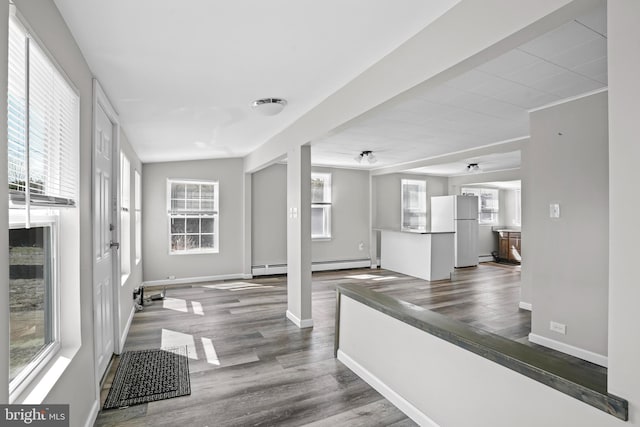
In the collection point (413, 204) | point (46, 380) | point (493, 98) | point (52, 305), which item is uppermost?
point (493, 98)

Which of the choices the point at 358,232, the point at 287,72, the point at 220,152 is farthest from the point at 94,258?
the point at 358,232

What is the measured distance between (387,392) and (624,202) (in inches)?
77.5

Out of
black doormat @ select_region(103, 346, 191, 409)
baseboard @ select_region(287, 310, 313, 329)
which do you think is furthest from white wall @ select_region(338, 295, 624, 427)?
black doormat @ select_region(103, 346, 191, 409)

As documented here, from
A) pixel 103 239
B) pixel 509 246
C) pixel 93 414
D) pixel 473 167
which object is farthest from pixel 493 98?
pixel 509 246

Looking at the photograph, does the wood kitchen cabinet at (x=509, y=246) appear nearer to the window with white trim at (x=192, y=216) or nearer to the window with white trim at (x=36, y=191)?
the window with white trim at (x=192, y=216)

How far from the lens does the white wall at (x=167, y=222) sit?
20.0 ft

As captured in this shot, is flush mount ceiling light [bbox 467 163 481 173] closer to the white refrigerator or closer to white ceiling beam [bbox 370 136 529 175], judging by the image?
the white refrigerator

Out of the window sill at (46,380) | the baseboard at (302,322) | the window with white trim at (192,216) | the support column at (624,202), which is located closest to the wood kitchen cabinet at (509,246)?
the baseboard at (302,322)

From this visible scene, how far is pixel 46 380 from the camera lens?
154cm

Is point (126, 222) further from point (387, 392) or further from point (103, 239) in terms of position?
point (387, 392)

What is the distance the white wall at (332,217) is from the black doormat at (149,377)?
3.86 metres

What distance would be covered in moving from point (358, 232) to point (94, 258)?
641cm

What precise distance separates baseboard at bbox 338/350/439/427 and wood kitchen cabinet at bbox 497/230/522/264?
8093 mm

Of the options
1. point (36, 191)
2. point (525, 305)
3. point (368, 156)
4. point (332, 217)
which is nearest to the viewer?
point (36, 191)
